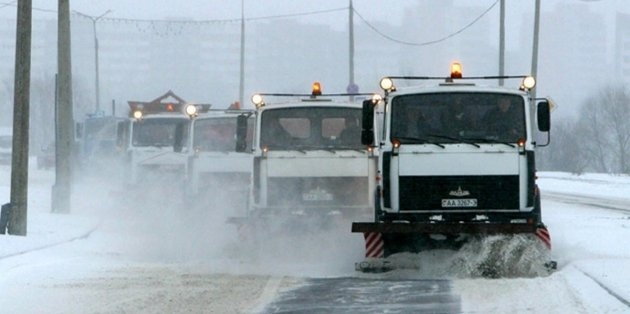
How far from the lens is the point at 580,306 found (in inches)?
475

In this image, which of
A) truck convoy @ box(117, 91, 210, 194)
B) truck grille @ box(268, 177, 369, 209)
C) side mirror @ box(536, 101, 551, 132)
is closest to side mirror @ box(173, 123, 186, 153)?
truck convoy @ box(117, 91, 210, 194)

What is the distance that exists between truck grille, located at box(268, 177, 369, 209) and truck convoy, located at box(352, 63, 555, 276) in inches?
99.2

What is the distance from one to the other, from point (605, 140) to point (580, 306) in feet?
Answer: 315

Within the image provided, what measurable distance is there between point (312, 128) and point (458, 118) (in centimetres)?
370

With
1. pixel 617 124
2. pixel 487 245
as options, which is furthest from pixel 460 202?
pixel 617 124

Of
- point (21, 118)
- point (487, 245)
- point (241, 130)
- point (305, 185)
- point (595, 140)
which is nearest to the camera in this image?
point (487, 245)

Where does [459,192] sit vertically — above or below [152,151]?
below

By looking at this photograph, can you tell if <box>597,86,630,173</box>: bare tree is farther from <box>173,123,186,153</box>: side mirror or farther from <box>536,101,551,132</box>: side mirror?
<box>536,101,551,132</box>: side mirror

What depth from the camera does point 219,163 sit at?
2283 centimetres

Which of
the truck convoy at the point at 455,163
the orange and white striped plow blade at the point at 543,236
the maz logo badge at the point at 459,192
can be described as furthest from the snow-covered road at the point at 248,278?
the maz logo badge at the point at 459,192

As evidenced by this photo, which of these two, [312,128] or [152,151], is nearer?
[312,128]

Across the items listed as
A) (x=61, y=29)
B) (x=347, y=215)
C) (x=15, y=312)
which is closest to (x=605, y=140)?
(x=61, y=29)

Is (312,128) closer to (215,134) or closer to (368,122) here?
(368,122)

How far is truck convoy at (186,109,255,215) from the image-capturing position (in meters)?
22.6
